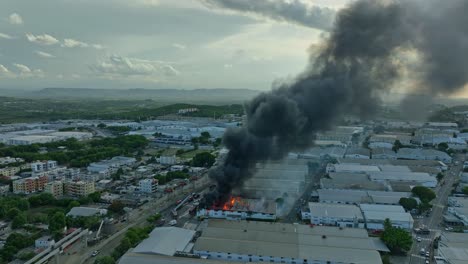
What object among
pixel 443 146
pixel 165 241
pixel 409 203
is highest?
pixel 443 146

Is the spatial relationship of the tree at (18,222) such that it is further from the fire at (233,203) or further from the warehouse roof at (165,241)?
the fire at (233,203)

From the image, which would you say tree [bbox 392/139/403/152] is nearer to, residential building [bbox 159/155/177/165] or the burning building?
residential building [bbox 159/155/177/165]

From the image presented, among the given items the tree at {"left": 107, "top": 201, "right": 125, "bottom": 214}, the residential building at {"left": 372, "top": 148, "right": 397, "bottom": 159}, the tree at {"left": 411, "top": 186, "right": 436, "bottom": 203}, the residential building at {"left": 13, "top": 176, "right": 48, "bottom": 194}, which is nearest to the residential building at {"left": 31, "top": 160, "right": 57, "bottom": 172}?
the residential building at {"left": 13, "top": 176, "right": 48, "bottom": 194}

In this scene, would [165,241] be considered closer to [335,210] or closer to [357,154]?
[335,210]

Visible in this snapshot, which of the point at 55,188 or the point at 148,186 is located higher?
the point at 148,186

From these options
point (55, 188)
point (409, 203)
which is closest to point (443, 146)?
point (409, 203)

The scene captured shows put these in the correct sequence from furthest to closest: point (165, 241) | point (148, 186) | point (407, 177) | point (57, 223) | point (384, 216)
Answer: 1. point (407, 177)
2. point (148, 186)
3. point (384, 216)
4. point (57, 223)
5. point (165, 241)

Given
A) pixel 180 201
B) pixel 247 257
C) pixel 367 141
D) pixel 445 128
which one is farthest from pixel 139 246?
pixel 445 128
